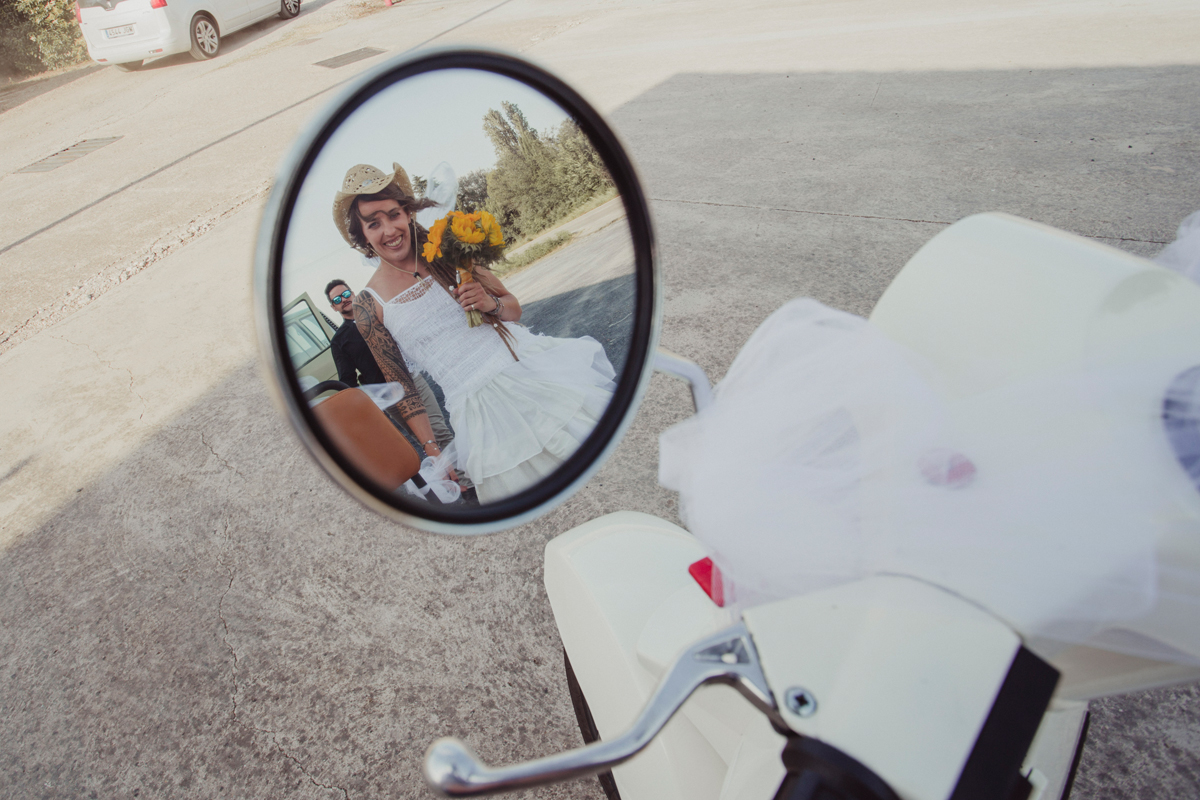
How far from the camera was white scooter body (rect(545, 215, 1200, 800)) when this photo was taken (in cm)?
48

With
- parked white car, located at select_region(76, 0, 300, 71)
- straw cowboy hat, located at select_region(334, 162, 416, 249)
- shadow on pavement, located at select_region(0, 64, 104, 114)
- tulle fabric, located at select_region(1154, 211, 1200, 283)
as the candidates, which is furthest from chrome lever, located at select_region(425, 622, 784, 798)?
shadow on pavement, located at select_region(0, 64, 104, 114)

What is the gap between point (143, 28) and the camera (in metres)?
9.93

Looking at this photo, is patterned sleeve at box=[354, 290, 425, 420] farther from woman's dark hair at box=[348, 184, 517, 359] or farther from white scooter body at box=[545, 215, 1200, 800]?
white scooter body at box=[545, 215, 1200, 800]

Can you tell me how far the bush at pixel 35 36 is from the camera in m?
12.2

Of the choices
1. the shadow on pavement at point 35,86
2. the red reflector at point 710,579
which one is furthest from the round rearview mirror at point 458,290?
the shadow on pavement at point 35,86

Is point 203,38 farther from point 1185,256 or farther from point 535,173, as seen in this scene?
point 1185,256

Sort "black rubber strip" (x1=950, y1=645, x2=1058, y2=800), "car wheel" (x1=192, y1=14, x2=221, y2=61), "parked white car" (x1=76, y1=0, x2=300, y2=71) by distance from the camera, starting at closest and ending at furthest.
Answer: "black rubber strip" (x1=950, y1=645, x2=1058, y2=800)
"parked white car" (x1=76, y1=0, x2=300, y2=71)
"car wheel" (x1=192, y1=14, x2=221, y2=61)

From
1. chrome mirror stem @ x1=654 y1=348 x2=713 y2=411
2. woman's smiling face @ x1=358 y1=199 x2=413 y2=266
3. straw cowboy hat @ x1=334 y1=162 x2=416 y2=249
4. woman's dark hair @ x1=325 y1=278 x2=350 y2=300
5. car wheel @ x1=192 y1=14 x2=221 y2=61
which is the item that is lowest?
chrome mirror stem @ x1=654 y1=348 x2=713 y2=411

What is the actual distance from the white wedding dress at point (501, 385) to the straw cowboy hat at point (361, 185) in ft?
0.30

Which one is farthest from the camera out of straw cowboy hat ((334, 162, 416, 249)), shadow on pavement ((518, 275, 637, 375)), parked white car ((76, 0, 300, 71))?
parked white car ((76, 0, 300, 71))

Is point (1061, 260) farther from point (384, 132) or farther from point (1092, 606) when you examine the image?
point (384, 132)

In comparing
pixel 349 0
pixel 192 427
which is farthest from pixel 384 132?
pixel 349 0

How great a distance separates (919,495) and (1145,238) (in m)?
3.39

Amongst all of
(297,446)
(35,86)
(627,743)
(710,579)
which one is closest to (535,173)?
(710,579)
